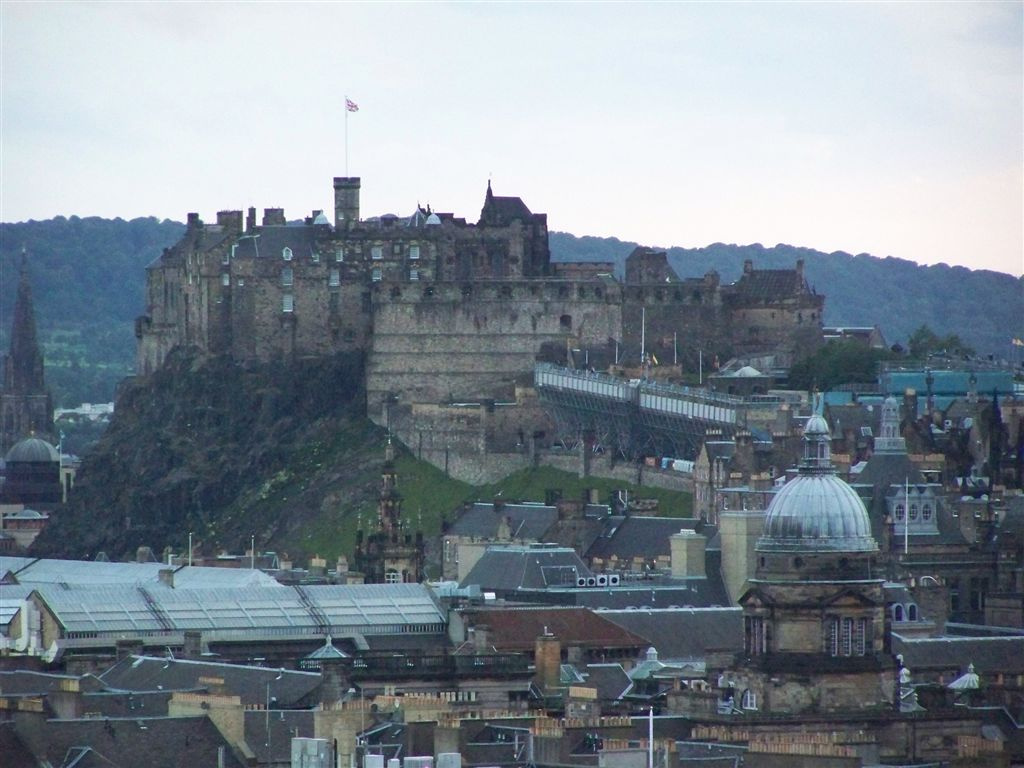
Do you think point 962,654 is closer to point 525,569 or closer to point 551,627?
point 551,627

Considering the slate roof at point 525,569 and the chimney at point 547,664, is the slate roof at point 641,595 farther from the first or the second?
the chimney at point 547,664

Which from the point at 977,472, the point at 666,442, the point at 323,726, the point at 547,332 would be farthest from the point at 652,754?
the point at 547,332

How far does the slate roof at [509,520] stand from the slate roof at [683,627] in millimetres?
24916

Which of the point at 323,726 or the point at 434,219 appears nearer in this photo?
the point at 323,726

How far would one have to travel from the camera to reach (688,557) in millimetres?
118938

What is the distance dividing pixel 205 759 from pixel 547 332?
96.3 metres

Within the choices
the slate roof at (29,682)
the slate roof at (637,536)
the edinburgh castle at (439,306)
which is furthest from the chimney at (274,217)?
the slate roof at (29,682)

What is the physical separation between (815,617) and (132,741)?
16.2 metres

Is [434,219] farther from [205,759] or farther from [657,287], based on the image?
[205,759]

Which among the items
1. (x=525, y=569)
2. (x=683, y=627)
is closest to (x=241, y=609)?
(x=683, y=627)

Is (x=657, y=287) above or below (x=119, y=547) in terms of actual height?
above

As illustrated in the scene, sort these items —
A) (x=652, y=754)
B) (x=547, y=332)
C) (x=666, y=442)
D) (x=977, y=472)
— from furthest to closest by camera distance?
(x=547, y=332)
(x=666, y=442)
(x=977, y=472)
(x=652, y=754)

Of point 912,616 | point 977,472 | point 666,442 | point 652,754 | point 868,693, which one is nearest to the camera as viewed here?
point 652,754

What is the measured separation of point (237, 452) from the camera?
17362cm
